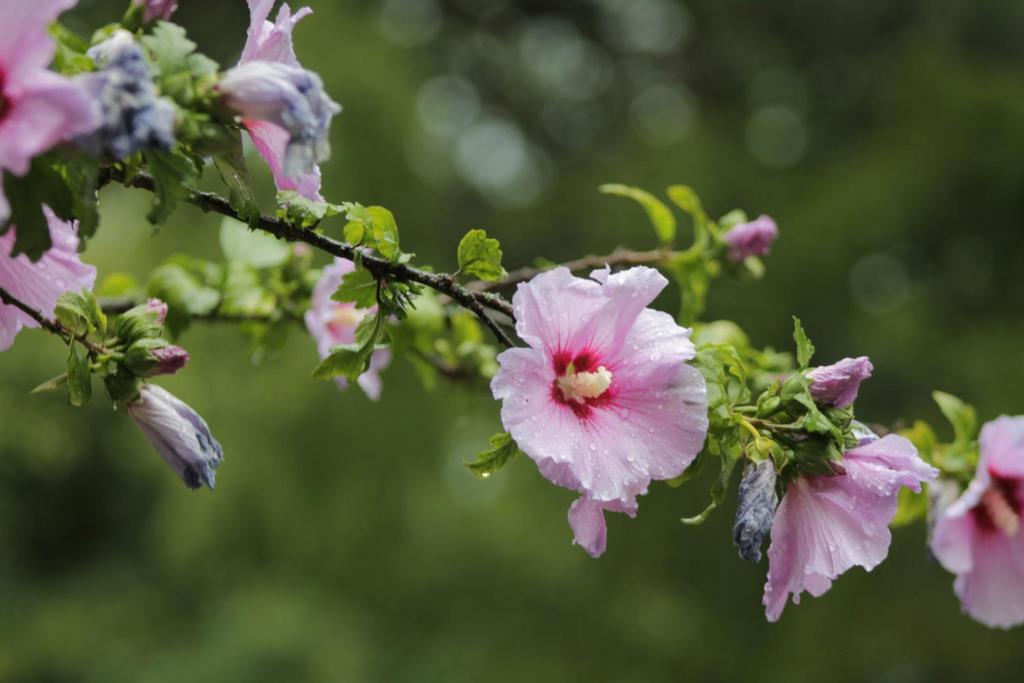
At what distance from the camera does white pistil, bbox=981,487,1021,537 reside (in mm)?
626

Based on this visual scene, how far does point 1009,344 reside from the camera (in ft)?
8.77

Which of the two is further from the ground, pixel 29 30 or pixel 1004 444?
pixel 29 30

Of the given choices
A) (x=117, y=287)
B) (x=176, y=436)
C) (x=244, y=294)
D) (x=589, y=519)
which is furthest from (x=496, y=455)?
(x=117, y=287)

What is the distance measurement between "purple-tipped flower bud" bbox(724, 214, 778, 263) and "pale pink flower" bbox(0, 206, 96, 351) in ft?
1.70

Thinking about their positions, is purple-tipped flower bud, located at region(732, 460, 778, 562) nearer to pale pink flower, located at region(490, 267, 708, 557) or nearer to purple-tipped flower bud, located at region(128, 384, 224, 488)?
pale pink flower, located at region(490, 267, 708, 557)

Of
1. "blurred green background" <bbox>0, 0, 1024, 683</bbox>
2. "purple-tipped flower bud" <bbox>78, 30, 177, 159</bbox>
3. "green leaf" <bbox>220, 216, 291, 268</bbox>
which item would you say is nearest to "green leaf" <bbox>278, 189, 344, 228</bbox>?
"purple-tipped flower bud" <bbox>78, 30, 177, 159</bbox>

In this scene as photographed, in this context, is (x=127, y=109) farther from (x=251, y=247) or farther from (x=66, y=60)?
(x=251, y=247)

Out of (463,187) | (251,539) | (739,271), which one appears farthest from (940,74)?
(739,271)

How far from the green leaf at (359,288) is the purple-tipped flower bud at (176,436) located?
95 millimetres

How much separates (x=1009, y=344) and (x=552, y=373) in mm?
2492

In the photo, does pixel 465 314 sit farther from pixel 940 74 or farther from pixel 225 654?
pixel 940 74

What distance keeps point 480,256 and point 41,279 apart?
0.68 feet

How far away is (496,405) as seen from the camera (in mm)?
2740

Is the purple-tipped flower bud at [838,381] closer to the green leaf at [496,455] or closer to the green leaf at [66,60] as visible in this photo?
the green leaf at [496,455]
